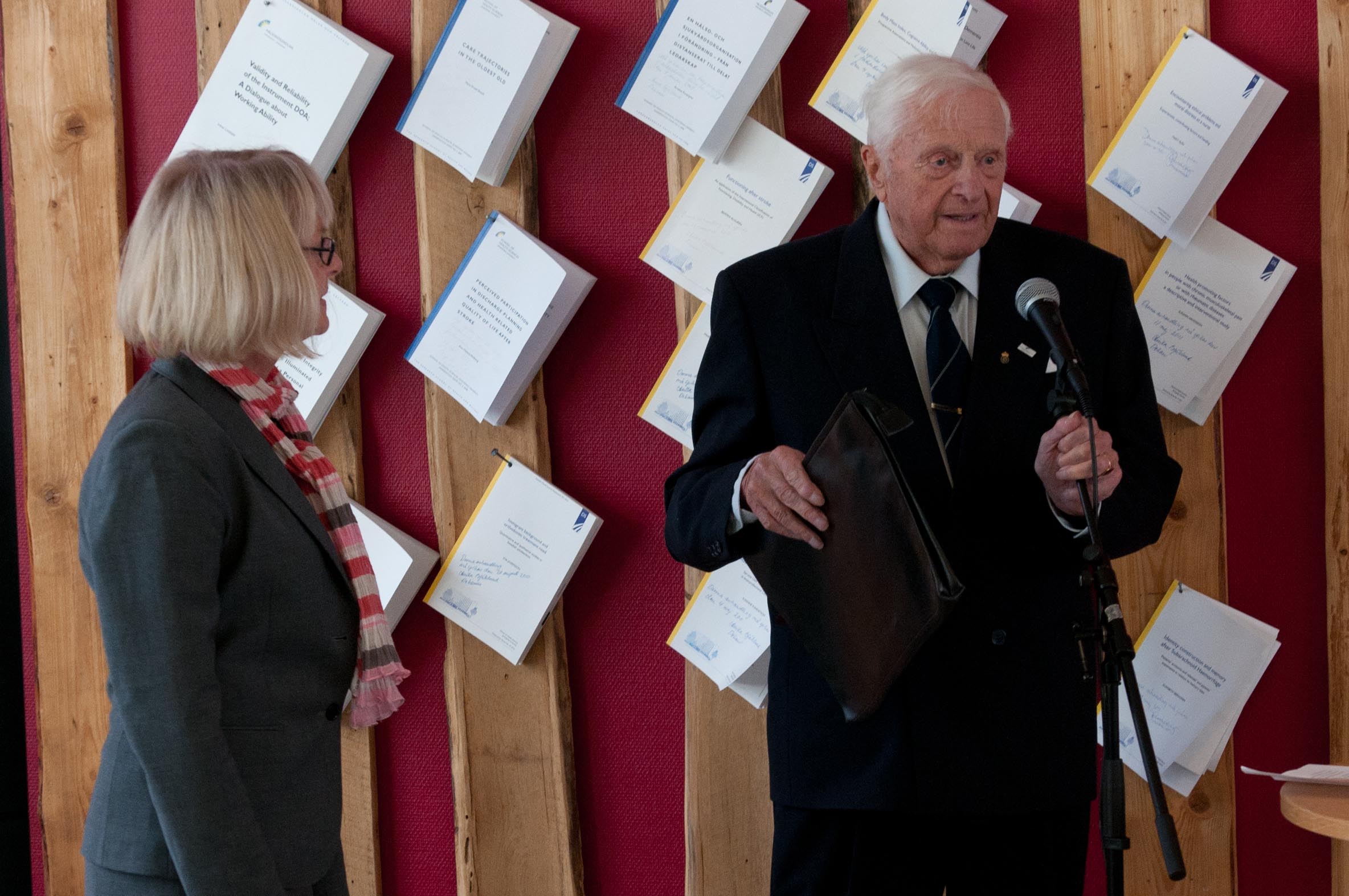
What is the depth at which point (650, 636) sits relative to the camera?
2.49 meters

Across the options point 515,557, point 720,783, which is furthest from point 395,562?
point 720,783

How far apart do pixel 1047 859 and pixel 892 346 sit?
0.74 m

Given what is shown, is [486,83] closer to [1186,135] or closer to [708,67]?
[708,67]

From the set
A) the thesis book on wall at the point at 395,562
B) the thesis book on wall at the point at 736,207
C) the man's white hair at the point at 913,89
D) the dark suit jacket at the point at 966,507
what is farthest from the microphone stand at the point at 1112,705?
the thesis book on wall at the point at 395,562

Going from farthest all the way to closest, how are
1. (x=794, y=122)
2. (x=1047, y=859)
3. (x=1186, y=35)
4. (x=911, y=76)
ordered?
(x=794, y=122) < (x=1186, y=35) < (x=911, y=76) < (x=1047, y=859)

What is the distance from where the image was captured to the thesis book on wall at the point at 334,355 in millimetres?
2498

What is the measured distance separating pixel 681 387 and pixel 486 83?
72cm

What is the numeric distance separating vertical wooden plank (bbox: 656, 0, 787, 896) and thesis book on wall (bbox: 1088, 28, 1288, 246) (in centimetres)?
82

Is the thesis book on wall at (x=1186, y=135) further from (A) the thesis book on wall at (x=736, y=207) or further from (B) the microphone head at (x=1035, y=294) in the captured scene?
(B) the microphone head at (x=1035, y=294)

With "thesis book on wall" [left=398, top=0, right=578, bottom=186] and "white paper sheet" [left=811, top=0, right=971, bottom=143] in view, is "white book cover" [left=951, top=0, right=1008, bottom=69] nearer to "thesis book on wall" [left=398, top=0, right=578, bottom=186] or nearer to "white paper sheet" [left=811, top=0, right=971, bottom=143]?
"white paper sheet" [left=811, top=0, right=971, bottom=143]

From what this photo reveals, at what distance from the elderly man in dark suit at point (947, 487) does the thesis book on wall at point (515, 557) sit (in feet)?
2.26

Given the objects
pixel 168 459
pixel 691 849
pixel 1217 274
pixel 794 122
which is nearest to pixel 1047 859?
pixel 691 849

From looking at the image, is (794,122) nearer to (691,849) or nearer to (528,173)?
(528,173)

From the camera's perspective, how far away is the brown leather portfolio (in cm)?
140
